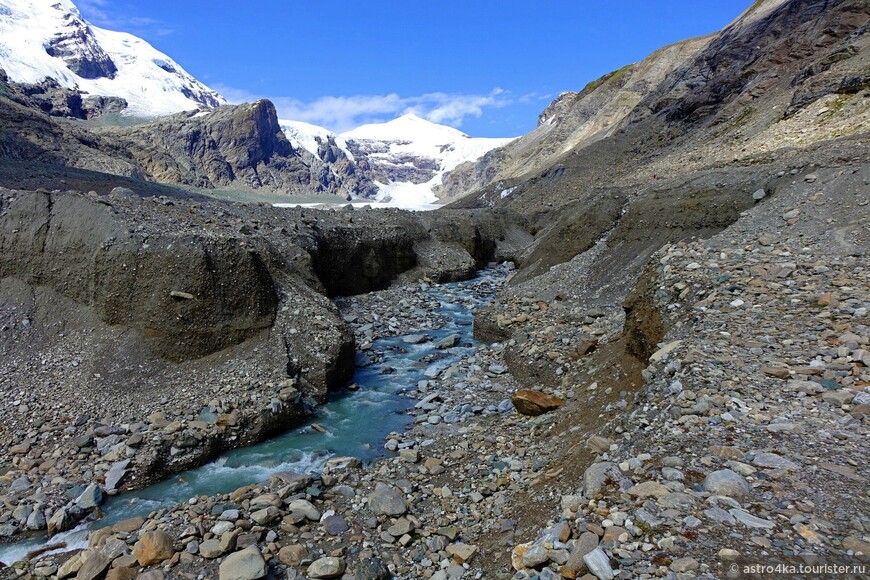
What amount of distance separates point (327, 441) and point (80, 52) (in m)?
231

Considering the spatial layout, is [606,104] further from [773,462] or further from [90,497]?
[90,497]

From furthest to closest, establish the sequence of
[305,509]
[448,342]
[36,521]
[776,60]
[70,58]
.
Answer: [70,58], [776,60], [448,342], [36,521], [305,509]

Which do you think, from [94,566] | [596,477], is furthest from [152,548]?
[596,477]

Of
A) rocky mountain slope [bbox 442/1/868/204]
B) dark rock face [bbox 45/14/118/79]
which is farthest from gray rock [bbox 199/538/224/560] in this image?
dark rock face [bbox 45/14/118/79]

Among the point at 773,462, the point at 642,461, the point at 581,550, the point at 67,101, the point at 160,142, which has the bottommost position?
the point at 581,550

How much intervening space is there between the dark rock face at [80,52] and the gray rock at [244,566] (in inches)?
8966

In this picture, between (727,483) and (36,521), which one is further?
(36,521)

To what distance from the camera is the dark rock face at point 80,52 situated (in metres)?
178

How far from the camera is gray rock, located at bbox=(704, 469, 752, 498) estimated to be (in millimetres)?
4463

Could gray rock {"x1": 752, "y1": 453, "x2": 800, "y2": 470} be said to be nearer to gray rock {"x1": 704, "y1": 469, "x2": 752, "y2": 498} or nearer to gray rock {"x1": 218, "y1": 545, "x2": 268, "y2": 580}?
gray rock {"x1": 704, "y1": 469, "x2": 752, "y2": 498}

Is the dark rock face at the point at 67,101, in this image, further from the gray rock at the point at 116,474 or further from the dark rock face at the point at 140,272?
the gray rock at the point at 116,474

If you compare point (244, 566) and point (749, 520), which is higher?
point (749, 520)

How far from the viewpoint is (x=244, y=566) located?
6520 mm

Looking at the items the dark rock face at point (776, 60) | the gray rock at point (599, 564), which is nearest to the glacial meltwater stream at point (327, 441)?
the gray rock at point (599, 564)
